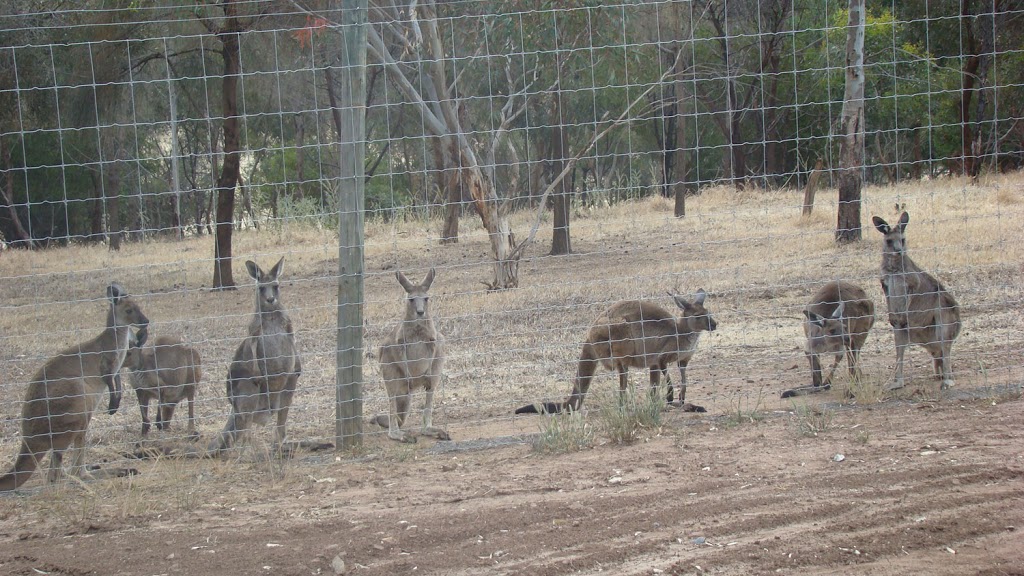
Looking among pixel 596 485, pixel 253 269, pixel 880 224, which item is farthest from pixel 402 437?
pixel 880 224

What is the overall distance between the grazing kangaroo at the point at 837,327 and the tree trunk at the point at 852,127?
17.9 ft

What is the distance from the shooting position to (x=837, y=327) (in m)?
7.93

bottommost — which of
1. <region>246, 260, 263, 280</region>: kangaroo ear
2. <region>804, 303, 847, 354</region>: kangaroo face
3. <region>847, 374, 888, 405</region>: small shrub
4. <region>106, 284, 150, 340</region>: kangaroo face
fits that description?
<region>847, 374, 888, 405</region>: small shrub

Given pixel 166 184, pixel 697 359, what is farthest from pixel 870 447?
pixel 166 184

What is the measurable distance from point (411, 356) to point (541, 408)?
129 cm

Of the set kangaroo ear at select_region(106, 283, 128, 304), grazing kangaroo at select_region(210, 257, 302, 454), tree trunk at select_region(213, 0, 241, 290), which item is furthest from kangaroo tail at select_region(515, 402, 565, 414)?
tree trunk at select_region(213, 0, 241, 290)

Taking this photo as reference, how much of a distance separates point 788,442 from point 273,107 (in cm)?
2467

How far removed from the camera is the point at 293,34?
15648 mm

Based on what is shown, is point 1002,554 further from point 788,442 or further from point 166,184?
point 166,184

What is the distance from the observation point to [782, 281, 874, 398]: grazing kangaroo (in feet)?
25.4

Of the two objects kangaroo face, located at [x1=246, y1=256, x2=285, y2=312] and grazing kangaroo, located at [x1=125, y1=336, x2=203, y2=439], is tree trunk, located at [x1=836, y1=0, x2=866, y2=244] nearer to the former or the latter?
kangaroo face, located at [x1=246, y1=256, x2=285, y2=312]

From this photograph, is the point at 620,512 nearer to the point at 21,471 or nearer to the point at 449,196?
the point at 21,471

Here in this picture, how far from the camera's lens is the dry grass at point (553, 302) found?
7.81m

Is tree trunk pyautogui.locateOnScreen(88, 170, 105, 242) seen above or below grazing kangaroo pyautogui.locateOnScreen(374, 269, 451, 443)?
above
